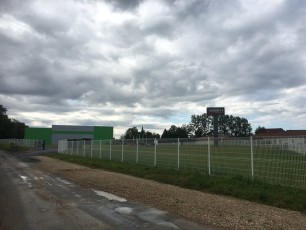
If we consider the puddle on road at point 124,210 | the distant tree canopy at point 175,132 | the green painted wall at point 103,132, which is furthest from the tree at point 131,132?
the puddle on road at point 124,210

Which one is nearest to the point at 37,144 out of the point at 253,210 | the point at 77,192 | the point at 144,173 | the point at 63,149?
the point at 63,149

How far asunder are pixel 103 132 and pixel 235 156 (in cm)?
11153

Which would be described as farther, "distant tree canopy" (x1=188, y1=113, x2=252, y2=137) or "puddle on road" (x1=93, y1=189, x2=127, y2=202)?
"distant tree canopy" (x1=188, y1=113, x2=252, y2=137)

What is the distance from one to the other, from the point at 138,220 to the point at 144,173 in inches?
374

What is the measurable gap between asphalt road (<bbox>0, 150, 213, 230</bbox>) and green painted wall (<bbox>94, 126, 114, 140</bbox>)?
362ft

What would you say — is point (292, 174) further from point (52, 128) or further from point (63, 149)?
point (52, 128)

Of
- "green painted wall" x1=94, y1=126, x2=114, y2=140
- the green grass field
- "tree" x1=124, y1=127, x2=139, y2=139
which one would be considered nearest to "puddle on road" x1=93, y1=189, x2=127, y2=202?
the green grass field

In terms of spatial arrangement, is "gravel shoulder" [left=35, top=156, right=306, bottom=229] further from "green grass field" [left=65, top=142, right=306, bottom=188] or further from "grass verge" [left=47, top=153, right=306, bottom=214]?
"green grass field" [left=65, top=142, right=306, bottom=188]

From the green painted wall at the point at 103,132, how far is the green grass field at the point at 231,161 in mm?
99803

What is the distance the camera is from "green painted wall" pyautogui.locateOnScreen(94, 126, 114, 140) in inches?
4811

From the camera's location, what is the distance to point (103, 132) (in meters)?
124

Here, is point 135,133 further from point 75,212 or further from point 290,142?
point 75,212

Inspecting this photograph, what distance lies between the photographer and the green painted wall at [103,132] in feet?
401

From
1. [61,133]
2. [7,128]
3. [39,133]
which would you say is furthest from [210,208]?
[7,128]
